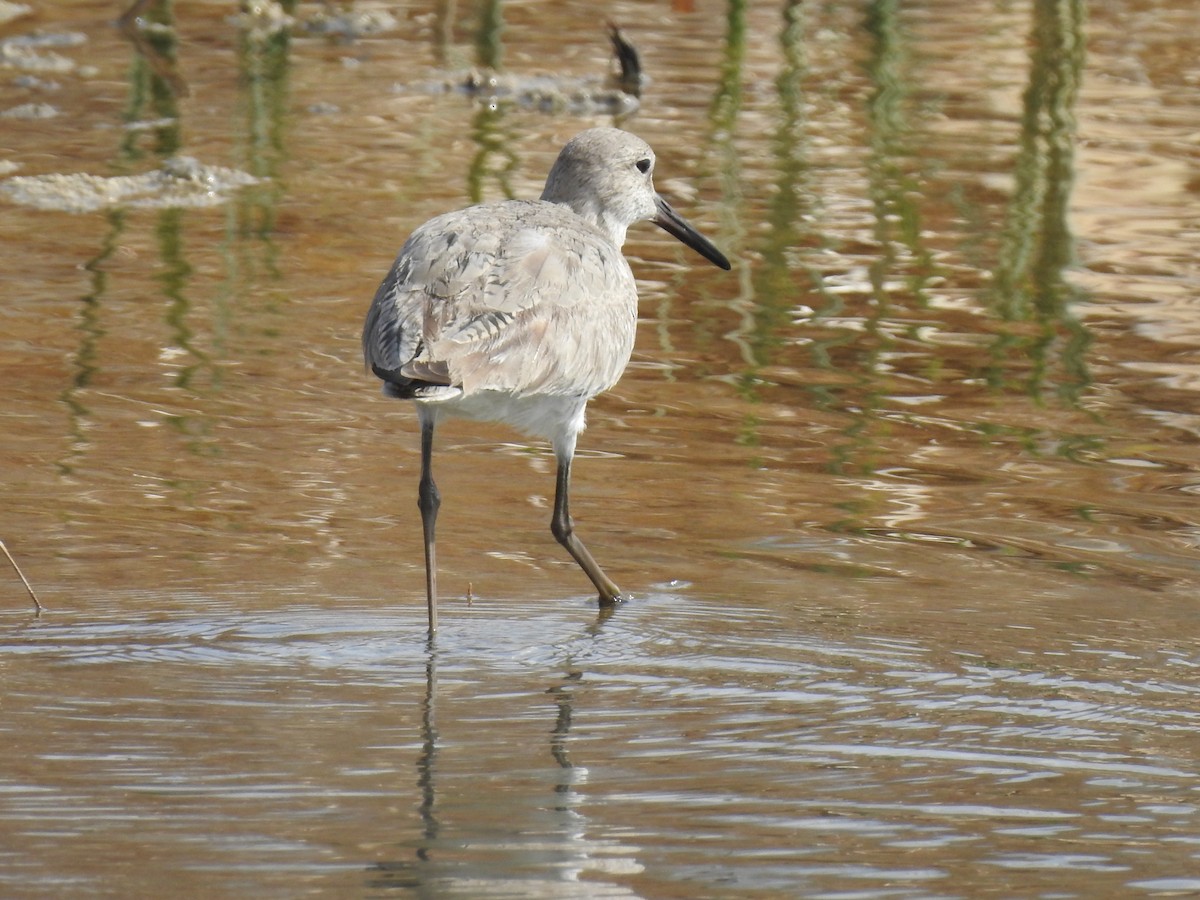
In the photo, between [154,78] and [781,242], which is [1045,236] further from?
[154,78]

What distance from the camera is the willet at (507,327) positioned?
480 centimetres

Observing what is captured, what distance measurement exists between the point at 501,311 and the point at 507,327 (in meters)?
0.04

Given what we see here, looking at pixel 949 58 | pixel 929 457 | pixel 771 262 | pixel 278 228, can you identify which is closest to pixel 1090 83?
pixel 949 58

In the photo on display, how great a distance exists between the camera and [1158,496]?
234 inches

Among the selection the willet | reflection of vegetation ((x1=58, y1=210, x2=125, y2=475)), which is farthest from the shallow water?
the willet

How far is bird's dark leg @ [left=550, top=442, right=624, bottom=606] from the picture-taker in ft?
17.3

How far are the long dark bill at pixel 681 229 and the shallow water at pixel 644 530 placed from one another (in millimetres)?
438

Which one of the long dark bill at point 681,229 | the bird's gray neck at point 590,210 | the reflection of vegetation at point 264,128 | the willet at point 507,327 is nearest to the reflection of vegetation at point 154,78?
the reflection of vegetation at point 264,128

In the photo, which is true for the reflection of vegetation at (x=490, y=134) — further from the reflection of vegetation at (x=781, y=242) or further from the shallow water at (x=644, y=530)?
the reflection of vegetation at (x=781, y=242)

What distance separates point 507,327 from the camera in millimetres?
4961

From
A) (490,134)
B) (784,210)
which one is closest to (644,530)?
(784,210)

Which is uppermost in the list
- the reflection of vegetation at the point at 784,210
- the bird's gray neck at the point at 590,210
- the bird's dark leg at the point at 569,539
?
the bird's gray neck at the point at 590,210

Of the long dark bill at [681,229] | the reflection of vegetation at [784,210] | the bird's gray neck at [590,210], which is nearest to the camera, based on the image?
the bird's gray neck at [590,210]

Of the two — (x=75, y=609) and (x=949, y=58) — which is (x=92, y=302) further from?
(x=949, y=58)
